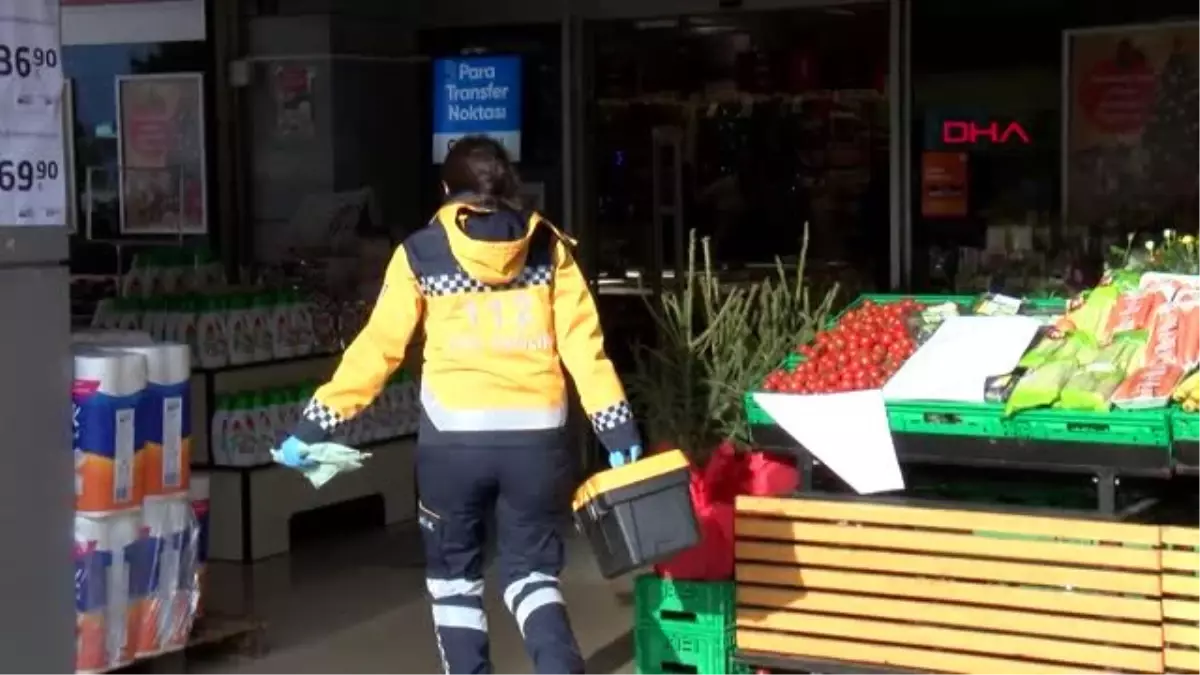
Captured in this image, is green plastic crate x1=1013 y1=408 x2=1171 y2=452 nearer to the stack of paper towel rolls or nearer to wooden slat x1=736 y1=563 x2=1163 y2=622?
wooden slat x1=736 y1=563 x2=1163 y2=622

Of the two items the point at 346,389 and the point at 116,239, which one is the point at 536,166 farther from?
the point at 346,389

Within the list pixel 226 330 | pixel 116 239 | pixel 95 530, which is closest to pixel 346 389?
pixel 95 530

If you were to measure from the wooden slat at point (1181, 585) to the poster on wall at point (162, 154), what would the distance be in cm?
720

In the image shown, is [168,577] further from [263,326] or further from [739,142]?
[739,142]

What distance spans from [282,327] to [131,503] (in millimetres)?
3048

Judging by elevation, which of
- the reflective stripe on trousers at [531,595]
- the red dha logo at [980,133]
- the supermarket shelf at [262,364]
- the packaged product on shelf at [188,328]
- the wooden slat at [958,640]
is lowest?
the wooden slat at [958,640]

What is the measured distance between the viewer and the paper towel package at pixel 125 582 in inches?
244

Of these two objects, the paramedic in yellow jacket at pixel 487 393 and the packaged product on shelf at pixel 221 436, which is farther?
the packaged product on shelf at pixel 221 436

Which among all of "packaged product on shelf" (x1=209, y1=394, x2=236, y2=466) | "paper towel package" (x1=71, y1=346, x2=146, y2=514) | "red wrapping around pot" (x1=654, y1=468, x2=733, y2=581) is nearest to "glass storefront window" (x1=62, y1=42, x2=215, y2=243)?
"packaged product on shelf" (x1=209, y1=394, x2=236, y2=466)

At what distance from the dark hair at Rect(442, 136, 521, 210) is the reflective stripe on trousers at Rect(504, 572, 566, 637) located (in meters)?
1.15

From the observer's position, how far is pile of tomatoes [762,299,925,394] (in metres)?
5.99

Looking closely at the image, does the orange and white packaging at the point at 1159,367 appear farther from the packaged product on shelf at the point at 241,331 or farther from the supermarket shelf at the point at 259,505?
the packaged product on shelf at the point at 241,331

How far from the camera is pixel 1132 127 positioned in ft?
30.5

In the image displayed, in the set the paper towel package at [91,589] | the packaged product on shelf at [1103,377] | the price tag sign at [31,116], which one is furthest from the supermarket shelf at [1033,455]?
the price tag sign at [31,116]
